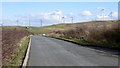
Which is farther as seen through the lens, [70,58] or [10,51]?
[10,51]

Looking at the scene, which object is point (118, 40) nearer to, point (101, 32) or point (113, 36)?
point (113, 36)

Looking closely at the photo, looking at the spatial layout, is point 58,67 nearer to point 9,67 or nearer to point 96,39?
point 9,67

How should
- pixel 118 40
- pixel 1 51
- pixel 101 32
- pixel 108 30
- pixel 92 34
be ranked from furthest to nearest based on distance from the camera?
1. pixel 92 34
2. pixel 101 32
3. pixel 108 30
4. pixel 118 40
5. pixel 1 51

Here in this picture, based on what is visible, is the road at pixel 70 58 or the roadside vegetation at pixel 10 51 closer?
the road at pixel 70 58

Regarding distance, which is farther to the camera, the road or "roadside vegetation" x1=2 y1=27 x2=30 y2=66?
"roadside vegetation" x1=2 y1=27 x2=30 y2=66

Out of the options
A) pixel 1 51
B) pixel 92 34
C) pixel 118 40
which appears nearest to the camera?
pixel 1 51

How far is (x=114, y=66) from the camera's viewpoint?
1630cm

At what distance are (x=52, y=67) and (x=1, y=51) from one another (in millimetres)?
4235

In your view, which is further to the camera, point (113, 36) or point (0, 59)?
point (113, 36)

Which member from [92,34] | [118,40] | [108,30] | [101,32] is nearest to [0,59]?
[118,40]

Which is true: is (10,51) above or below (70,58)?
above

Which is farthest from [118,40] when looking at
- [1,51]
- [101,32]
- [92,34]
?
[1,51]

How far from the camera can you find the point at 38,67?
16.4m

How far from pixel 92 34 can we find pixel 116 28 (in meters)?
13.4
